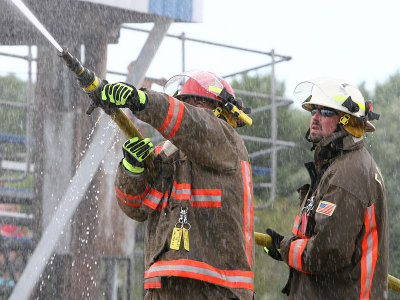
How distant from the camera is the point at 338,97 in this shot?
434 cm

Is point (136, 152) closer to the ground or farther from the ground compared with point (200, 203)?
farther from the ground

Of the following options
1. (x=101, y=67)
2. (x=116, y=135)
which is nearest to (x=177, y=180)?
(x=116, y=135)

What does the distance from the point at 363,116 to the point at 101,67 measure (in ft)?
13.5

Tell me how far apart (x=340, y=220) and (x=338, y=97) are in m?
0.83

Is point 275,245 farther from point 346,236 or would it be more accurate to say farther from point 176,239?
point 176,239

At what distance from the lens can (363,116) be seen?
14.2 feet

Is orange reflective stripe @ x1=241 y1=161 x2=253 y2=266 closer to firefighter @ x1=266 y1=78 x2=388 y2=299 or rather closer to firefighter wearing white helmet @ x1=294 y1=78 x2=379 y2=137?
firefighter @ x1=266 y1=78 x2=388 y2=299

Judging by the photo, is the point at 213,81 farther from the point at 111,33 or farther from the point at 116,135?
the point at 111,33

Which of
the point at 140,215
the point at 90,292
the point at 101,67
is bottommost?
the point at 90,292

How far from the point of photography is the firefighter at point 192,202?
144 inches

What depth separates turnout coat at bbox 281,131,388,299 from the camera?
389cm

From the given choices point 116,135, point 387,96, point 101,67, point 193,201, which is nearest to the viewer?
point 193,201

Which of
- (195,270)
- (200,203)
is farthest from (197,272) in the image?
(200,203)

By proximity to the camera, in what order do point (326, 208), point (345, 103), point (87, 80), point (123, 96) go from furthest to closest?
1. point (345, 103)
2. point (326, 208)
3. point (87, 80)
4. point (123, 96)
